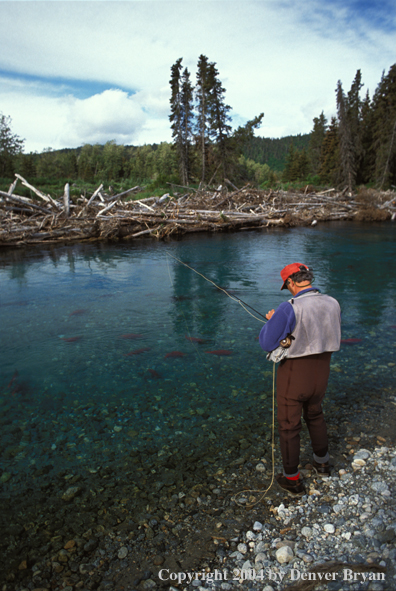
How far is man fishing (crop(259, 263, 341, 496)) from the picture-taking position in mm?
3242

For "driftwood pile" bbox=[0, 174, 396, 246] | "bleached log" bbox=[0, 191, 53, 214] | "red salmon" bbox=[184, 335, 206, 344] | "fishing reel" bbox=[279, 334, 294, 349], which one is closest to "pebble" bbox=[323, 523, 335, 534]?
"fishing reel" bbox=[279, 334, 294, 349]

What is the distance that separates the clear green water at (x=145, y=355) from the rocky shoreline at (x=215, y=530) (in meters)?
0.54

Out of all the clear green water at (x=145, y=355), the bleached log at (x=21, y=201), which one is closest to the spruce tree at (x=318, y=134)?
the bleached log at (x=21, y=201)

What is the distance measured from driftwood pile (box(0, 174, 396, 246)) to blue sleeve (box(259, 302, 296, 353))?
61.1ft

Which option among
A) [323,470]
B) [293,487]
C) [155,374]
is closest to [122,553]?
[293,487]

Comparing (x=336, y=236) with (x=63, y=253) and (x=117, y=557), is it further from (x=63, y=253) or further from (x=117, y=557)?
(x=117, y=557)

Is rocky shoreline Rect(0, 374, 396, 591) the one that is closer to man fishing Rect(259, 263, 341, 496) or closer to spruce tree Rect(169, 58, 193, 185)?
man fishing Rect(259, 263, 341, 496)

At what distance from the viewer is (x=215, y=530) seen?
3195 mm

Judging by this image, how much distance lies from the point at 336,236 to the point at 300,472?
20.3 m

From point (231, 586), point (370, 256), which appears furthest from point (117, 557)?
point (370, 256)

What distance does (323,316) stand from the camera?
3.28 meters

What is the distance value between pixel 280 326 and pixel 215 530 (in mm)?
1884

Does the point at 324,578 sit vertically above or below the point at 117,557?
above

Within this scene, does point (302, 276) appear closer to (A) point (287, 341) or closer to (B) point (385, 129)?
(A) point (287, 341)
